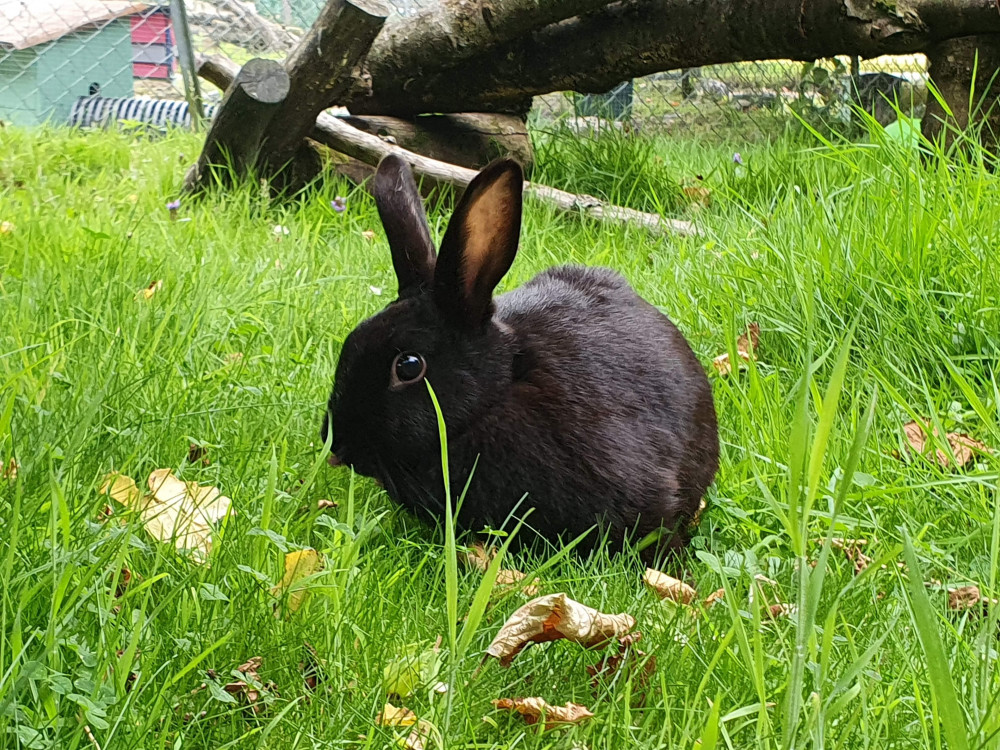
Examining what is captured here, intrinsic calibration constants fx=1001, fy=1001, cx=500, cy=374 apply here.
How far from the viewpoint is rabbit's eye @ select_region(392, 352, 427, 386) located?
85.9 inches

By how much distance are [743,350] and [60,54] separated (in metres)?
7.82

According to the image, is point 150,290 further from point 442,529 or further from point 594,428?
point 594,428

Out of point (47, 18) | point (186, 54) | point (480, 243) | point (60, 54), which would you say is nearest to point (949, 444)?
point (480, 243)

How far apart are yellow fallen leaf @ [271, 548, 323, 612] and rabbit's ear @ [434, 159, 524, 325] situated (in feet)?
2.23

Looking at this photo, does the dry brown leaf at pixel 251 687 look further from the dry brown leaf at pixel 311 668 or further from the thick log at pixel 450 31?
the thick log at pixel 450 31

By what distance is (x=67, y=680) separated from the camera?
1.15m

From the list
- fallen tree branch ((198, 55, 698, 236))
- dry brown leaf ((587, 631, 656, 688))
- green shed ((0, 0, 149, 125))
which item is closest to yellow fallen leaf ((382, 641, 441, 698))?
dry brown leaf ((587, 631, 656, 688))

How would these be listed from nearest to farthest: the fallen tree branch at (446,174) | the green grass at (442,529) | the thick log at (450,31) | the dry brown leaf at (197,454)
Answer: the green grass at (442,529)
the dry brown leaf at (197,454)
the fallen tree branch at (446,174)
the thick log at (450,31)

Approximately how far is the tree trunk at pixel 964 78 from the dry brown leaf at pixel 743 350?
1873 mm

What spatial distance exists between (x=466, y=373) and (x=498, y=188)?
41 cm

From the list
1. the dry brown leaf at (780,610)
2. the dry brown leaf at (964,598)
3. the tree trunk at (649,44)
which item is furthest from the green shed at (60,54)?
the dry brown leaf at (964,598)

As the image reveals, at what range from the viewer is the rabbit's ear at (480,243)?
206 centimetres

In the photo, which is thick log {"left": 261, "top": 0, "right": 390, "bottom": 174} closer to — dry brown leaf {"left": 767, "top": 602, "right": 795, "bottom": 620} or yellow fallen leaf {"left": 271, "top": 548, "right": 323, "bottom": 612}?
yellow fallen leaf {"left": 271, "top": 548, "right": 323, "bottom": 612}

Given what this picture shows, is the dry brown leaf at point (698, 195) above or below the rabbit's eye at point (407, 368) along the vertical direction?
below
